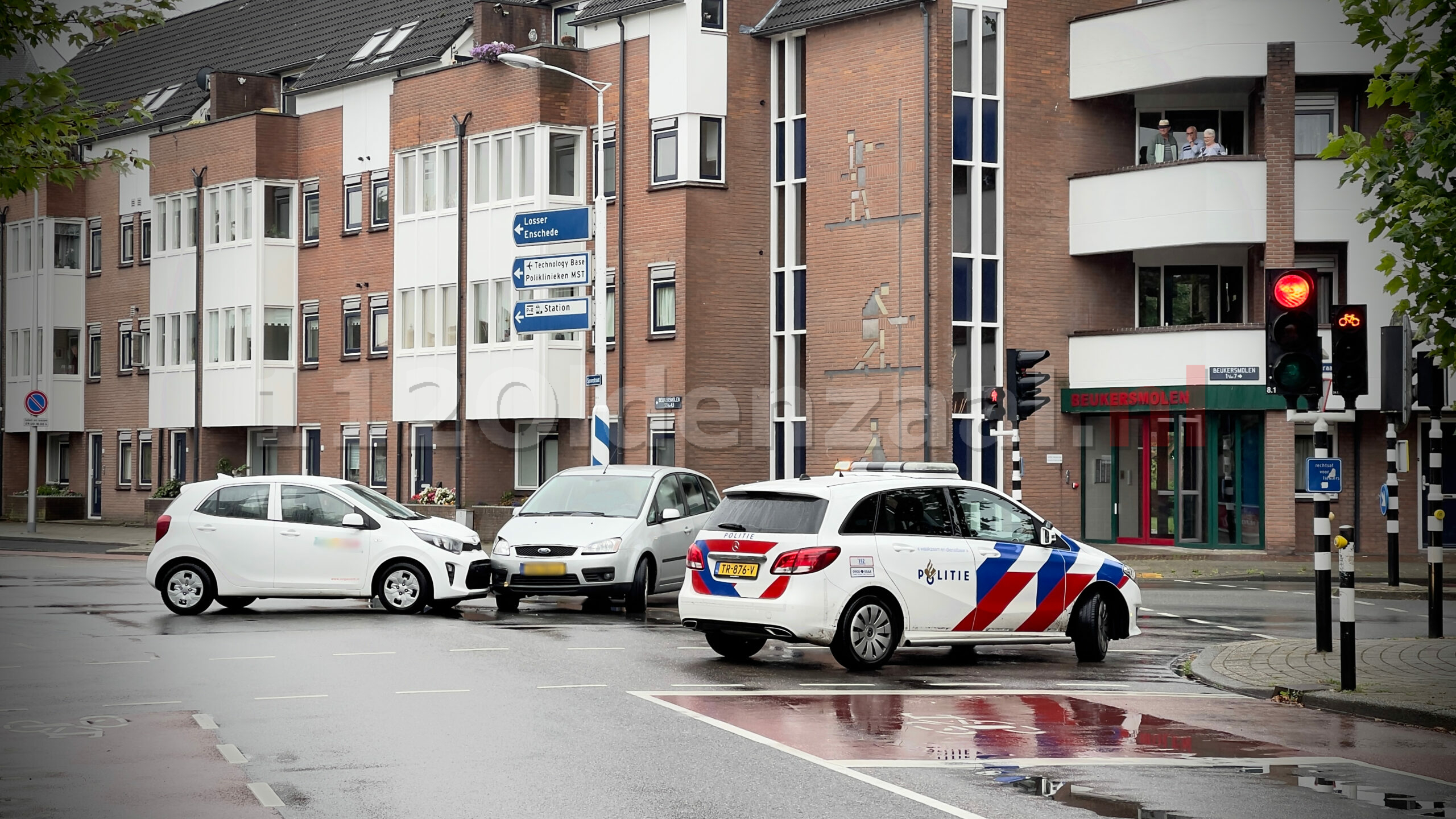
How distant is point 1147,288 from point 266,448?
26515mm

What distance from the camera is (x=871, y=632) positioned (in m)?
15.0

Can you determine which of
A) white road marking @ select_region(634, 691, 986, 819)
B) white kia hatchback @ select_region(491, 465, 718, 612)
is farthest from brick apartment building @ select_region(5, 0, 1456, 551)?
white road marking @ select_region(634, 691, 986, 819)

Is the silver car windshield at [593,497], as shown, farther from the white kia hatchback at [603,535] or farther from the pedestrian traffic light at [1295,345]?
the pedestrian traffic light at [1295,345]

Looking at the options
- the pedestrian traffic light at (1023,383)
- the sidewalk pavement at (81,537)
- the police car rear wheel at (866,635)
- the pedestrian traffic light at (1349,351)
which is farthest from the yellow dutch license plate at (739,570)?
the sidewalk pavement at (81,537)

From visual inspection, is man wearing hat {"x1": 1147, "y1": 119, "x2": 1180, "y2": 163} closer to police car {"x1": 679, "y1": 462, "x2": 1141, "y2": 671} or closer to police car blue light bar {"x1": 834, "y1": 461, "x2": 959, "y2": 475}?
police car blue light bar {"x1": 834, "y1": 461, "x2": 959, "y2": 475}

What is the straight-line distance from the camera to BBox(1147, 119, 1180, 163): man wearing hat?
118 ft

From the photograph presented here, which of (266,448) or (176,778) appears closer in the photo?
(176,778)

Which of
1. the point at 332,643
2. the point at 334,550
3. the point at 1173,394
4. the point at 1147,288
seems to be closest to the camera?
the point at 332,643

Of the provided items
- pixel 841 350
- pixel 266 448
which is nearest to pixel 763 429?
pixel 841 350

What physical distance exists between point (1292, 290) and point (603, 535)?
9.13m

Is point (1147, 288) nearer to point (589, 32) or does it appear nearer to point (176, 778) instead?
point (589, 32)

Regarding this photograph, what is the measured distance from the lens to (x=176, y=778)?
960cm

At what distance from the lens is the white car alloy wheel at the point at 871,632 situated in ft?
48.7

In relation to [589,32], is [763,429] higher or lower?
lower
